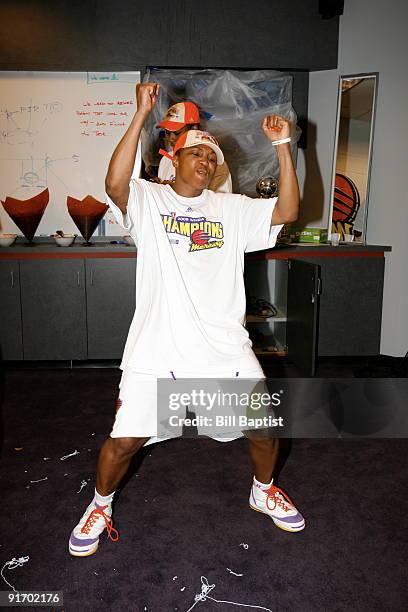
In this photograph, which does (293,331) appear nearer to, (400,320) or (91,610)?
(400,320)

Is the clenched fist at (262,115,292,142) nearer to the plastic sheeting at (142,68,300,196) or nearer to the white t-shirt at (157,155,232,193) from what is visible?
the white t-shirt at (157,155,232,193)

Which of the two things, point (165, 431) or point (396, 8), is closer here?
point (165, 431)

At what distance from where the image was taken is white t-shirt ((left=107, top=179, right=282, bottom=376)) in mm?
1911

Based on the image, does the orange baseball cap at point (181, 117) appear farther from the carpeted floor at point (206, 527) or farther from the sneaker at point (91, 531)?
the sneaker at point (91, 531)

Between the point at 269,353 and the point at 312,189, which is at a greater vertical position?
the point at 312,189

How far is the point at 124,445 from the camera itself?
187cm

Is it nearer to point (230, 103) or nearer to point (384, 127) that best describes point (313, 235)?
point (384, 127)

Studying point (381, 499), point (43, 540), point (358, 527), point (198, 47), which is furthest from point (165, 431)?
point (198, 47)

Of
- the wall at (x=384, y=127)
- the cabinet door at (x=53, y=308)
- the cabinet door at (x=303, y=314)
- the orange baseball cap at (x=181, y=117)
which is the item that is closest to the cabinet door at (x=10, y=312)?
the cabinet door at (x=53, y=308)

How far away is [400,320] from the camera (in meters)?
4.23

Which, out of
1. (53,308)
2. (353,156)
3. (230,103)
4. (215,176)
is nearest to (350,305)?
(353,156)

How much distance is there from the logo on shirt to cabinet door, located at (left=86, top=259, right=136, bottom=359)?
1.96m

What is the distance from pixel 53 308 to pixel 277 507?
8.01 ft

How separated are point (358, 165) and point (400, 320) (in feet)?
4.20
